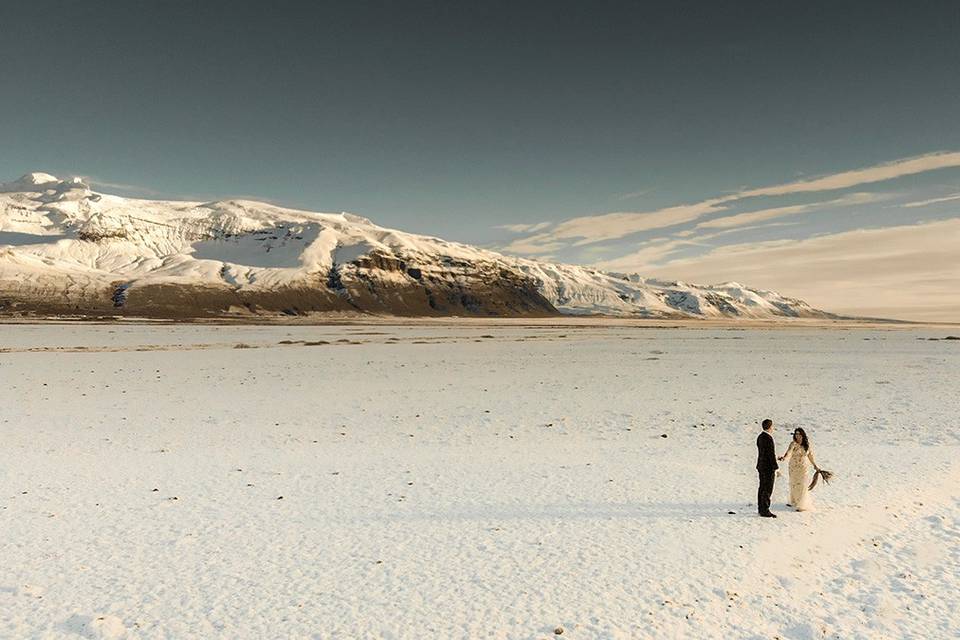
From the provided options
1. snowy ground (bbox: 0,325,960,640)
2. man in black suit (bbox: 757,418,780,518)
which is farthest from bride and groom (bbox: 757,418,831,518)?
snowy ground (bbox: 0,325,960,640)

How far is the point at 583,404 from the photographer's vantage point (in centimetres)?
2347

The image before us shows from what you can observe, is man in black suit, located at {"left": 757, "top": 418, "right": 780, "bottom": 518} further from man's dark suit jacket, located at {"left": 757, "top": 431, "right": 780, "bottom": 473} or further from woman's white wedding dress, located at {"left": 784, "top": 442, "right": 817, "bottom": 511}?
woman's white wedding dress, located at {"left": 784, "top": 442, "right": 817, "bottom": 511}

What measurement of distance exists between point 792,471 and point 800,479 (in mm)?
210

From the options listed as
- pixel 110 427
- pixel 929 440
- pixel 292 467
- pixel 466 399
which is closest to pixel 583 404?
pixel 466 399

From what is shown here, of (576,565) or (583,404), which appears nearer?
(576,565)

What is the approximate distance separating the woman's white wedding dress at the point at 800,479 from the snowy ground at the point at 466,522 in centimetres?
41

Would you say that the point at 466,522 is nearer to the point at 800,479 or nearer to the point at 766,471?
the point at 766,471

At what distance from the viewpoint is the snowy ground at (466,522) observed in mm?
7289

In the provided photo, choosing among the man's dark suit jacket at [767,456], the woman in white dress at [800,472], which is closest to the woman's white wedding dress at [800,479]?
the woman in white dress at [800,472]

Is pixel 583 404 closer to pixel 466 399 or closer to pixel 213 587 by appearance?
pixel 466 399

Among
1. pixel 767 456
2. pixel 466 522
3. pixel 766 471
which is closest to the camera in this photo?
pixel 466 522

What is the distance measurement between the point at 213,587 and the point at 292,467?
247 inches

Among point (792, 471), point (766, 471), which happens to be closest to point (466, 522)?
point (766, 471)

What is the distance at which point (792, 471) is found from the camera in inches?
442
